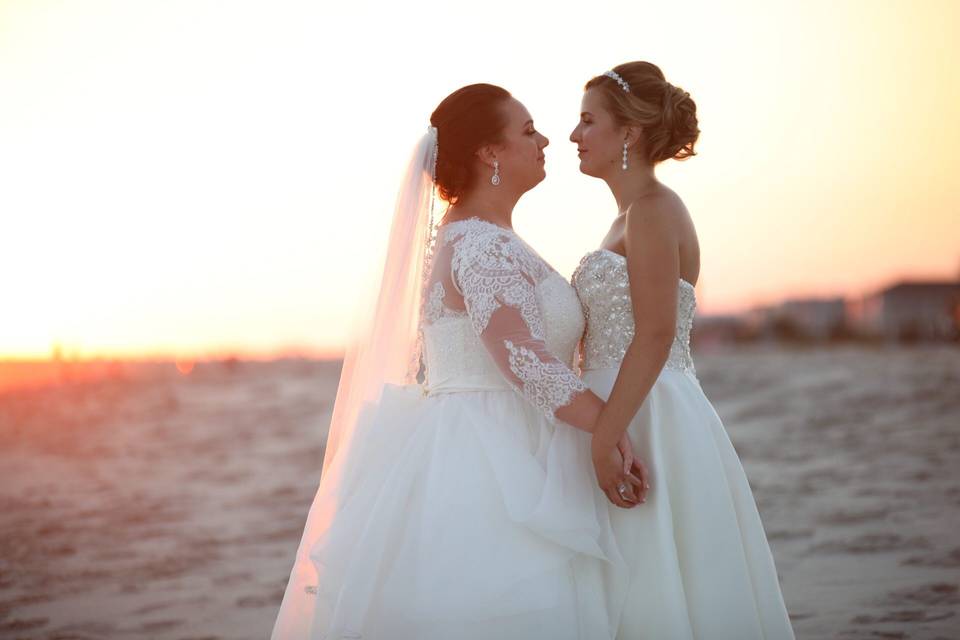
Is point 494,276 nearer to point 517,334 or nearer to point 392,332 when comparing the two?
point 517,334

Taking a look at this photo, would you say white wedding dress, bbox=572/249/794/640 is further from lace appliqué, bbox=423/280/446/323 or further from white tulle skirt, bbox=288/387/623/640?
lace appliqué, bbox=423/280/446/323

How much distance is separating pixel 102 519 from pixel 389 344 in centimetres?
837

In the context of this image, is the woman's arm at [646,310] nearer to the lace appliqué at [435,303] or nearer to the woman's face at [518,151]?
the woman's face at [518,151]

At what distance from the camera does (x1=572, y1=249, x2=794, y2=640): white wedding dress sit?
12.8 ft

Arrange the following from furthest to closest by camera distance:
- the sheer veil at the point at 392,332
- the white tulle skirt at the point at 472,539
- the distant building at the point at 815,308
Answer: the distant building at the point at 815,308, the sheer veil at the point at 392,332, the white tulle skirt at the point at 472,539

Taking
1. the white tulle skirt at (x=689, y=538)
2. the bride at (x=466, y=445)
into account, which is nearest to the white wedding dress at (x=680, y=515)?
the white tulle skirt at (x=689, y=538)

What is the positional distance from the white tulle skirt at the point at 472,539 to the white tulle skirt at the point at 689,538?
121mm

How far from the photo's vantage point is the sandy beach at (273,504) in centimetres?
707

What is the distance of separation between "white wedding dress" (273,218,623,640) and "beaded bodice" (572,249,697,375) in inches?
2.7

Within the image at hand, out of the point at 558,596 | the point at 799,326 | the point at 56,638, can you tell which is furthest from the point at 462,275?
the point at 799,326

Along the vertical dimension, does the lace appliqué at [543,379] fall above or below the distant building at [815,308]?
below

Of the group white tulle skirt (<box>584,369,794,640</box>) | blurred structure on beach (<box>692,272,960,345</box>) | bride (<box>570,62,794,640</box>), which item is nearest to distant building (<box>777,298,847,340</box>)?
blurred structure on beach (<box>692,272,960,345</box>)

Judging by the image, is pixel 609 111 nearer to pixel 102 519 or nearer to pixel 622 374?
pixel 622 374

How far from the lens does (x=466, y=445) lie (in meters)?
4.01
